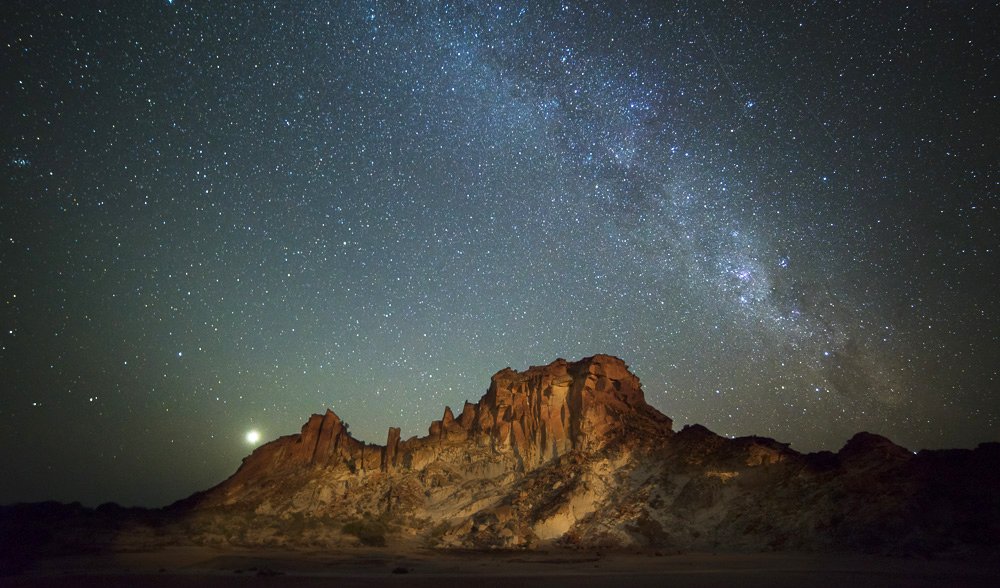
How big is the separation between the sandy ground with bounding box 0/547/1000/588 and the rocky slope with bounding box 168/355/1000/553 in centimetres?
639

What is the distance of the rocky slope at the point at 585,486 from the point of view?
35.8 metres

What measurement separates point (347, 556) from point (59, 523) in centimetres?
3079

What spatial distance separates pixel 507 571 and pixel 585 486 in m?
25.8

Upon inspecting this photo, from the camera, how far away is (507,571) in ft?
95.5

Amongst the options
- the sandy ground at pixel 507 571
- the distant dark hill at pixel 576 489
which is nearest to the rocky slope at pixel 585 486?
the distant dark hill at pixel 576 489

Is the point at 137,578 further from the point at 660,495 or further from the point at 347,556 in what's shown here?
the point at 660,495

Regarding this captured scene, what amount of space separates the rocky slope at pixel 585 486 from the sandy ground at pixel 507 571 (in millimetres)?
6386

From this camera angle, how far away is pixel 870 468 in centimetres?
4006

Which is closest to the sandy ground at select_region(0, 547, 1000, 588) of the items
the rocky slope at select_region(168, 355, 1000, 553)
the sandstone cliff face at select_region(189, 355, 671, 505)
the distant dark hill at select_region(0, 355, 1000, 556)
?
the rocky slope at select_region(168, 355, 1000, 553)

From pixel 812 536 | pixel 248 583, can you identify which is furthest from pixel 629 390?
pixel 248 583

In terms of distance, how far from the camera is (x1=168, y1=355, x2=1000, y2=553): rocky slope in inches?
1411

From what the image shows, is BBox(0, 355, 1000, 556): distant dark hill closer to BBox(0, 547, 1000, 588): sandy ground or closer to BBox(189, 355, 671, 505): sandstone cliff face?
BBox(189, 355, 671, 505): sandstone cliff face

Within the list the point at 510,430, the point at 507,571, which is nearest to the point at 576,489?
the point at 510,430

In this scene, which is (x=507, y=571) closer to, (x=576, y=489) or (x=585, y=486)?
(x=576, y=489)
